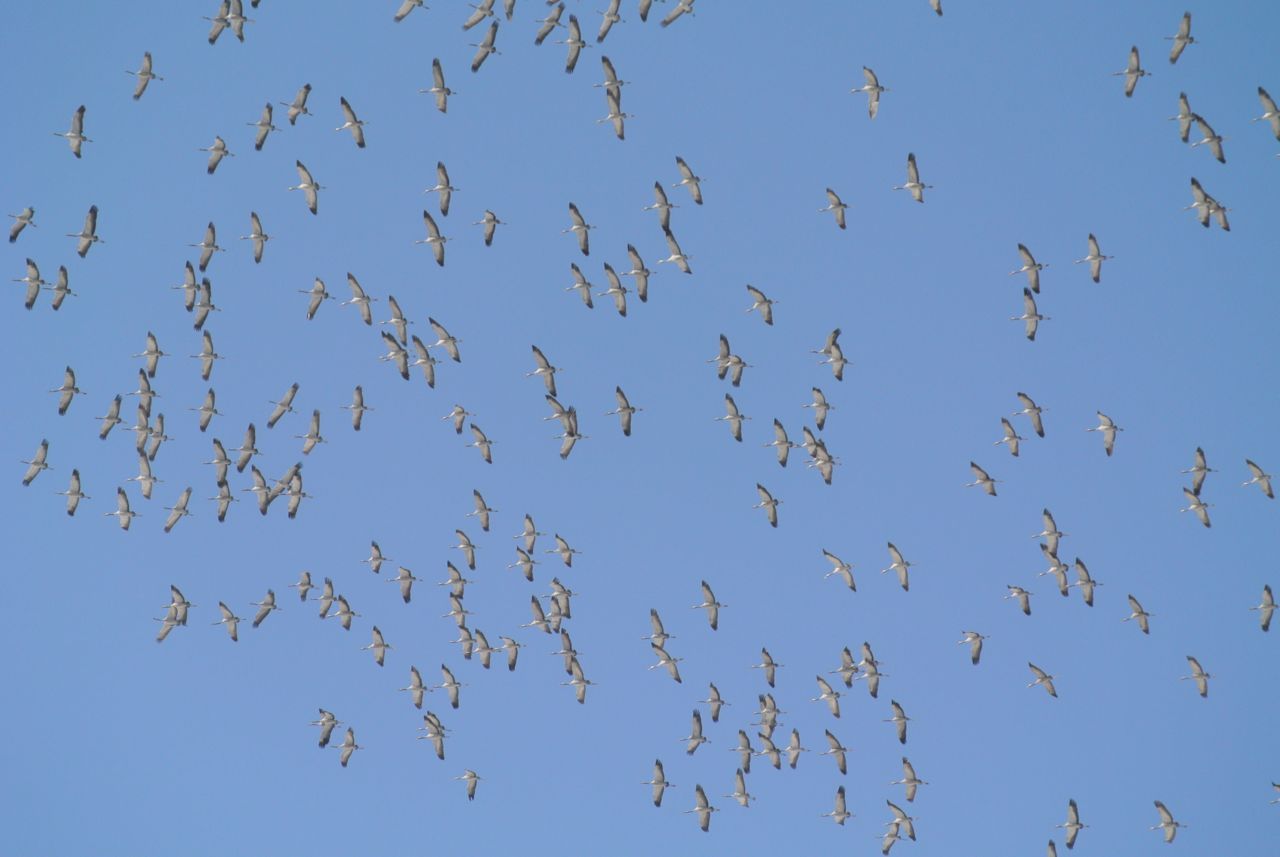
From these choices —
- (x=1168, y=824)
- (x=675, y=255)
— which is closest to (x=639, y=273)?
(x=675, y=255)

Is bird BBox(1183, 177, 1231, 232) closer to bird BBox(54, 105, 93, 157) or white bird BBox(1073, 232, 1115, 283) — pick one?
white bird BBox(1073, 232, 1115, 283)

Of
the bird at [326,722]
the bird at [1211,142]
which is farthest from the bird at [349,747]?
the bird at [1211,142]

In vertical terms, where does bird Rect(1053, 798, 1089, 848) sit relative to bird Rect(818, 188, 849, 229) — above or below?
below

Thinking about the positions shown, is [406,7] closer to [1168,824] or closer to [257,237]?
[257,237]

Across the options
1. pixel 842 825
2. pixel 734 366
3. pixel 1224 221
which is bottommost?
pixel 842 825

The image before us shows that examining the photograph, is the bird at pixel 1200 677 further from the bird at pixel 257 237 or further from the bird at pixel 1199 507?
the bird at pixel 257 237

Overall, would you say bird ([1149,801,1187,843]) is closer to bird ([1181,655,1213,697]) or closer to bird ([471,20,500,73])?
bird ([1181,655,1213,697])

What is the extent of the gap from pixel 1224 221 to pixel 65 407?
37.3 meters

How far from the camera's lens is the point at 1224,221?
72.1m

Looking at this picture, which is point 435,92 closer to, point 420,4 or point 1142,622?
point 420,4

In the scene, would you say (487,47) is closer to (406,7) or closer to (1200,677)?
(406,7)

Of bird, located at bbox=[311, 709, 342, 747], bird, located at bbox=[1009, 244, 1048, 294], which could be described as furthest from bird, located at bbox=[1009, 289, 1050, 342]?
bird, located at bbox=[311, 709, 342, 747]

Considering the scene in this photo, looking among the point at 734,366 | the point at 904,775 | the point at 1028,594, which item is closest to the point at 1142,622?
the point at 1028,594

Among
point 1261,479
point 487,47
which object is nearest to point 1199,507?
point 1261,479
